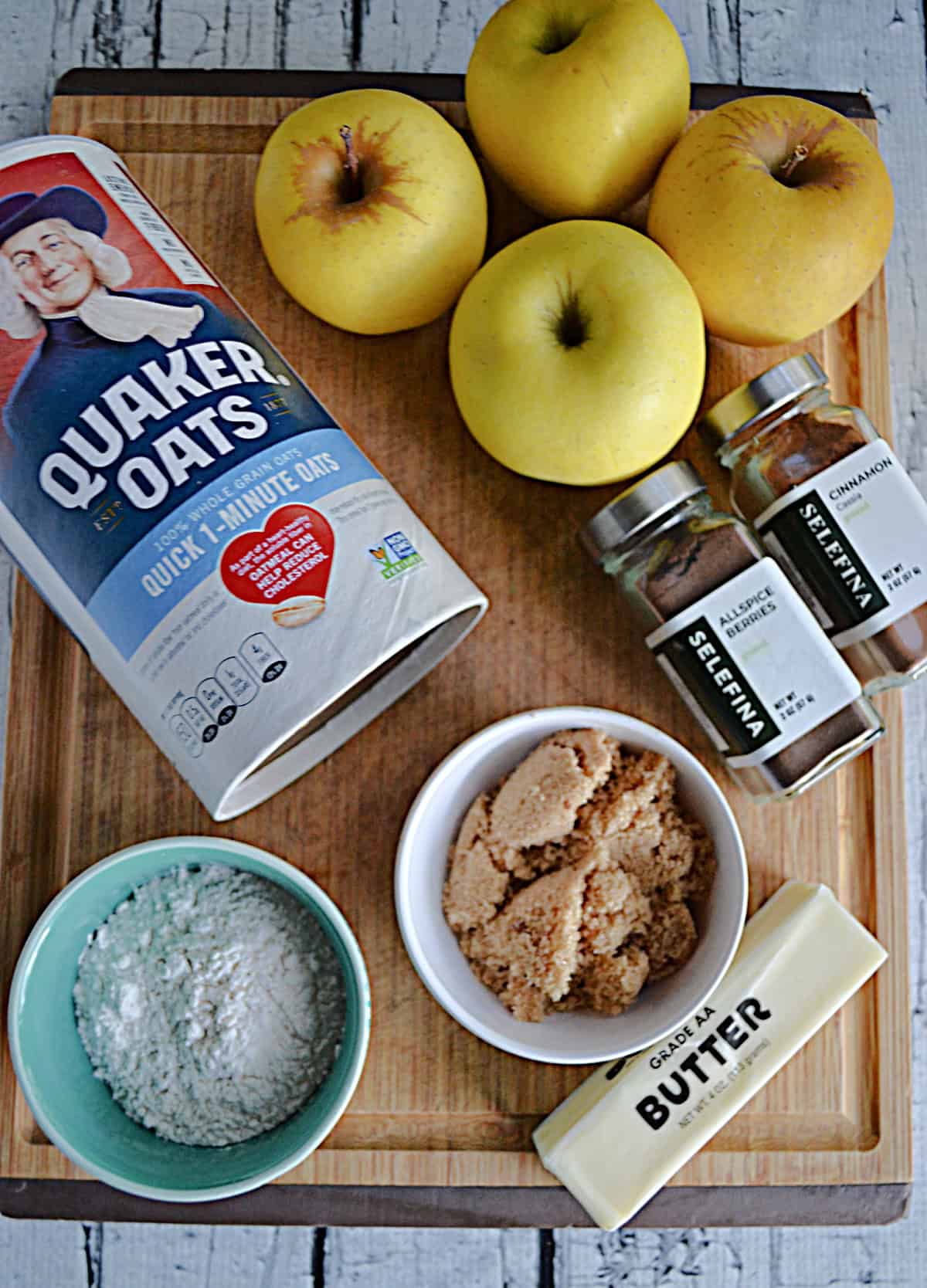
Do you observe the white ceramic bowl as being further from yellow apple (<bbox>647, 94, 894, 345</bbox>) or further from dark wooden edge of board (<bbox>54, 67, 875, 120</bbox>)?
dark wooden edge of board (<bbox>54, 67, 875, 120</bbox>)

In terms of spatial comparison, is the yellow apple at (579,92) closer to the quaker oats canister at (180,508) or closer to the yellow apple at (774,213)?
the yellow apple at (774,213)

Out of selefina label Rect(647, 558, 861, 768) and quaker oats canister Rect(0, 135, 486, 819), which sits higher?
quaker oats canister Rect(0, 135, 486, 819)

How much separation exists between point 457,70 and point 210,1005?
0.73 meters

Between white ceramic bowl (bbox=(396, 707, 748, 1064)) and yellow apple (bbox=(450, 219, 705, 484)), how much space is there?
0.16 metres

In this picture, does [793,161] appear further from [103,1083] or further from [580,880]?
[103,1083]

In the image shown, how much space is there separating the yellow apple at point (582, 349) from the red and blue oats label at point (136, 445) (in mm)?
100

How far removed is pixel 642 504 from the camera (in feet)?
2.18

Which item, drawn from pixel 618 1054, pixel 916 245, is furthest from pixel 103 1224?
pixel 916 245

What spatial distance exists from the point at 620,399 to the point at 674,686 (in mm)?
191

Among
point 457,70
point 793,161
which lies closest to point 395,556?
point 793,161

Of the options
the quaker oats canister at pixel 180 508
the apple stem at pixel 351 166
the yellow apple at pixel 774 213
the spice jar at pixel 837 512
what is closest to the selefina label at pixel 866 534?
the spice jar at pixel 837 512

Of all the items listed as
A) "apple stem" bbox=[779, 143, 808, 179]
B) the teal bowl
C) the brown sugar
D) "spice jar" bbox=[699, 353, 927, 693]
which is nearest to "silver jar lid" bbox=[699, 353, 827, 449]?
"spice jar" bbox=[699, 353, 927, 693]

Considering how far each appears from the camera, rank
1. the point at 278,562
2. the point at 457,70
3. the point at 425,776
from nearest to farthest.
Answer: the point at 278,562 < the point at 425,776 < the point at 457,70

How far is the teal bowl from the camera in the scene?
0.61m
